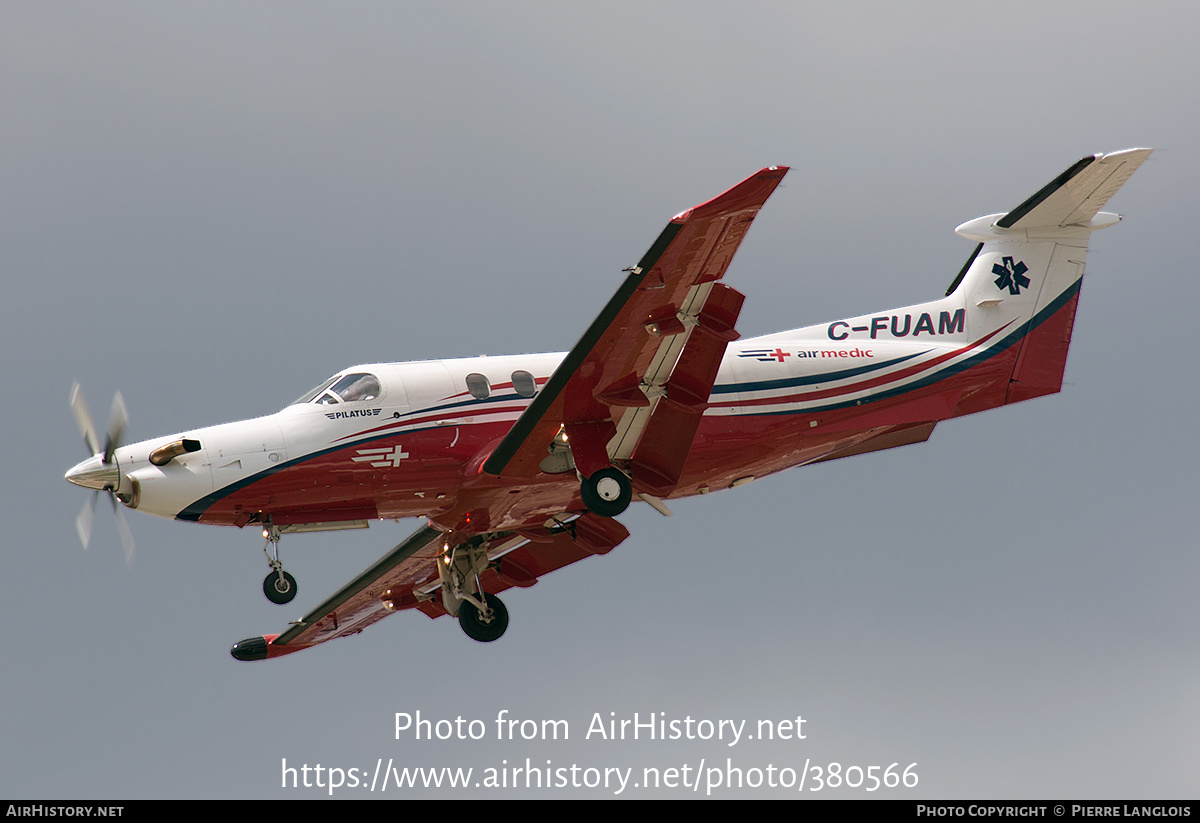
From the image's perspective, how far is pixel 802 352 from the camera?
82.3 ft

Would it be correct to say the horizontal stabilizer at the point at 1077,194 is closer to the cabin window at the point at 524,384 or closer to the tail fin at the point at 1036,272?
the tail fin at the point at 1036,272

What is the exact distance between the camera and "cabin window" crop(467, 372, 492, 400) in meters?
23.3

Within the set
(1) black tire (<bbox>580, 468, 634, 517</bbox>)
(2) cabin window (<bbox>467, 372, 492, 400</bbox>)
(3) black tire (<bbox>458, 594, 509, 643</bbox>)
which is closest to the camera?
(1) black tire (<bbox>580, 468, 634, 517</bbox>)

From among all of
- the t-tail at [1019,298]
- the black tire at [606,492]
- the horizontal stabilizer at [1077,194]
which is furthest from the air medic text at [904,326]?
the black tire at [606,492]

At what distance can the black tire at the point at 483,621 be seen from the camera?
26.4 metres

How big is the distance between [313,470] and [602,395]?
4963 millimetres

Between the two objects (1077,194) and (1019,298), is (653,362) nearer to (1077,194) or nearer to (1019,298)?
(1019,298)

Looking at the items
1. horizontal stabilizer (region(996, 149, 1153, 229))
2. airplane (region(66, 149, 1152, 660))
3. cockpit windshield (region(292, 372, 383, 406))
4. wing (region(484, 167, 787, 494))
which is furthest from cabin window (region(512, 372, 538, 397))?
horizontal stabilizer (region(996, 149, 1153, 229))

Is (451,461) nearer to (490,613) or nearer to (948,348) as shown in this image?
(490,613)

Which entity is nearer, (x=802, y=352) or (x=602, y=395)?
(x=602, y=395)

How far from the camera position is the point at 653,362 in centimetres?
2180

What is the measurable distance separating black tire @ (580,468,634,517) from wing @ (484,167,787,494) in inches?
7.2

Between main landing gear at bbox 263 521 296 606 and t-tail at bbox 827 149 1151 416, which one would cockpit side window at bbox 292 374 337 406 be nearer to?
main landing gear at bbox 263 521 296 606

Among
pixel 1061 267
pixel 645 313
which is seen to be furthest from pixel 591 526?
pixel 1061 267
